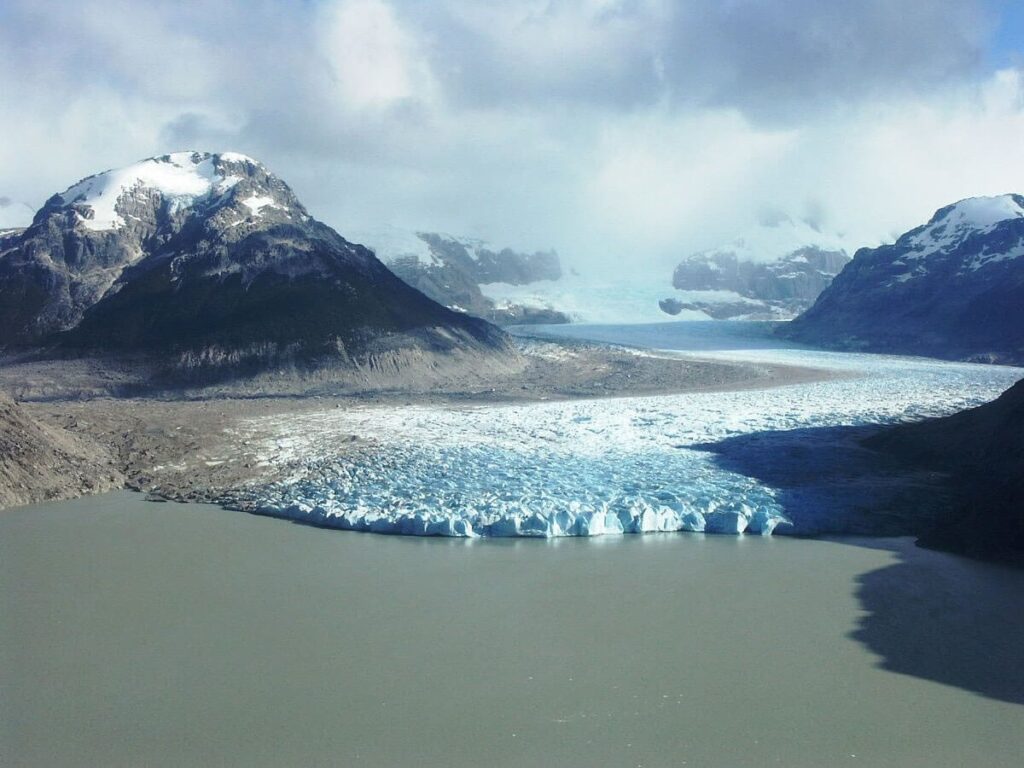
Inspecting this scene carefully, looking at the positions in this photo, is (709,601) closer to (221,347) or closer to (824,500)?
(824,500)

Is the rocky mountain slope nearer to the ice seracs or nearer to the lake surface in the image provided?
the lake surface

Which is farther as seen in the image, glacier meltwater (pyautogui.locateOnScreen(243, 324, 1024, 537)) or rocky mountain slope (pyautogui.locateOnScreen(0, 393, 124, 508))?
rocky mountain slope (pyautogui.locateOnScreen(0, 393, 124, 508))

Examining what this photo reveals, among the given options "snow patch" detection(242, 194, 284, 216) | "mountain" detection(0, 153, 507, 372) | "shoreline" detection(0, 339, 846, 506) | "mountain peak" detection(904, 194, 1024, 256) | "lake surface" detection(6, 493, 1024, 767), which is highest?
"mountain peak" detection(904, 194, 1024, 256)

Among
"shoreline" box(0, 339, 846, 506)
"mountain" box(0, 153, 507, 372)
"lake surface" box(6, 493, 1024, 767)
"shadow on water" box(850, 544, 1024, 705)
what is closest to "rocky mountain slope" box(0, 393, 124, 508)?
Result: "shoreline" box(0, 339, 846, 506)

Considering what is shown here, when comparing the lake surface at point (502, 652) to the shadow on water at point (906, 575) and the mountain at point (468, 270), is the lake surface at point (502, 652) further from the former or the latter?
the mountain at point (468, 270)

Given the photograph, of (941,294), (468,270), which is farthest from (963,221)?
(468,270)

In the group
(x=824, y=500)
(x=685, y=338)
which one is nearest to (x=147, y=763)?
(x=824, y=500)

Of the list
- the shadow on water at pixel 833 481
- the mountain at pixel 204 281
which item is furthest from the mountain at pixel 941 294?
the shadow on water at pixel 833 481
